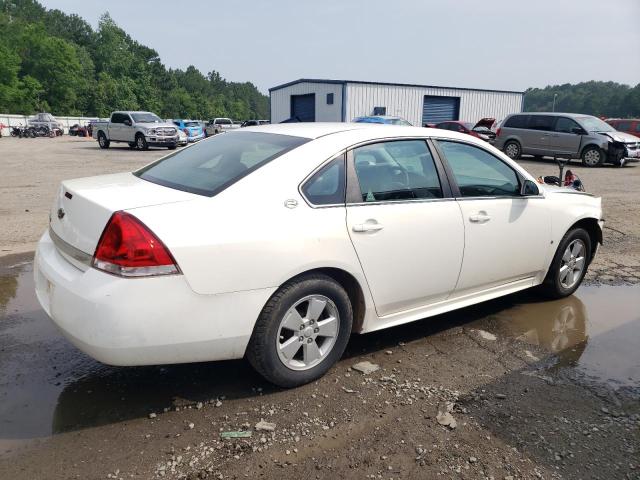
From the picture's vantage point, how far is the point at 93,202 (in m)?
3.02

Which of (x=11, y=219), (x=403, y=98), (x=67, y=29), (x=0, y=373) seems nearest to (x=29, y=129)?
(x=403, y=98)

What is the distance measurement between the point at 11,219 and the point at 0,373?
5733 mm

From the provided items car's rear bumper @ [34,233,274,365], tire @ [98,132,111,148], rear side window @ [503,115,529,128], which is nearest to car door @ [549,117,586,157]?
rear side window @ [503,115,529,128]

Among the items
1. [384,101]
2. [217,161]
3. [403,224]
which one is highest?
[384,101]

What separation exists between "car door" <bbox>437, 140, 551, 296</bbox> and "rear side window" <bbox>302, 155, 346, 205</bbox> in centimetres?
100

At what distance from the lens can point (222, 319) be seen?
9.55 ft

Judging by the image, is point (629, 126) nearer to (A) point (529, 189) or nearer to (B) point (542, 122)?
(B) point (542, 122)

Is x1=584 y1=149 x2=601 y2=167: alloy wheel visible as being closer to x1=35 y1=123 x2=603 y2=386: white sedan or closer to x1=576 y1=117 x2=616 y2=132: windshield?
x1=576 y1=117 x2=616 y2=132: windshield

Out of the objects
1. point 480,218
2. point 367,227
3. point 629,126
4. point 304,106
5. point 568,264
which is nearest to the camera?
point 367,227

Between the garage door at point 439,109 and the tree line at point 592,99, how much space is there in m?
47.5

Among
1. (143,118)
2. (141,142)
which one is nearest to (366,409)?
(141,142)

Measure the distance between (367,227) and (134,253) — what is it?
4.66 ft

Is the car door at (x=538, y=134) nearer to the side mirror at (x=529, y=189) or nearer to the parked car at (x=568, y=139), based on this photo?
the parked car at (x=568, y=139)

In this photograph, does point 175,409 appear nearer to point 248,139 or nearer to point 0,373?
point 0,373
